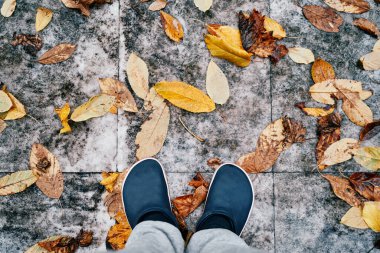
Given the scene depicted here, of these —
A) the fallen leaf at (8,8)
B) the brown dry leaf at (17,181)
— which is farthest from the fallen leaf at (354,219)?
the fallen leaf at (8,8)

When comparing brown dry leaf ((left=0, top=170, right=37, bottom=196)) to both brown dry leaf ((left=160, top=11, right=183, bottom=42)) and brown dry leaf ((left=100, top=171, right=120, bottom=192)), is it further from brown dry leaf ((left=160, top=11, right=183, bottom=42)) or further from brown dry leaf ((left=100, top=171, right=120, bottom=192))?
brown dry leaf ((left=160, top=11, right=183, bottom=42))

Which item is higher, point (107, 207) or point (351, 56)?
point (351, 56)

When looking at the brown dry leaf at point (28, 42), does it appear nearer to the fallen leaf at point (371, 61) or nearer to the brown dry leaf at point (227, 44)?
the brown dry leaf at point (227, 44)

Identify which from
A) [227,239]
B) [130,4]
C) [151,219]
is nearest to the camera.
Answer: [227,239]

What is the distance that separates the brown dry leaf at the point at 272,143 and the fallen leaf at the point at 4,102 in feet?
3.65

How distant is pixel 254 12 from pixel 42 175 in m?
1.29

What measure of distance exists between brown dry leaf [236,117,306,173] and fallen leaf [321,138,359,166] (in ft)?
0.45

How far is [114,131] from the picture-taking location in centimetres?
180

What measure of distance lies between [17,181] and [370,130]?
1.70 m

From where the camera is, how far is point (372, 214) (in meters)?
1.77

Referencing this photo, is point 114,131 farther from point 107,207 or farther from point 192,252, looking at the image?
point 192,252

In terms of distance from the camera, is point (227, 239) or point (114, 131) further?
point (114, 131)

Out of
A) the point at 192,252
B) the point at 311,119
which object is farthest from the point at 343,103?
the point at 192,252

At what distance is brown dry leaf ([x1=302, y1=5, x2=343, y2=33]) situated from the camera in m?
1.88
